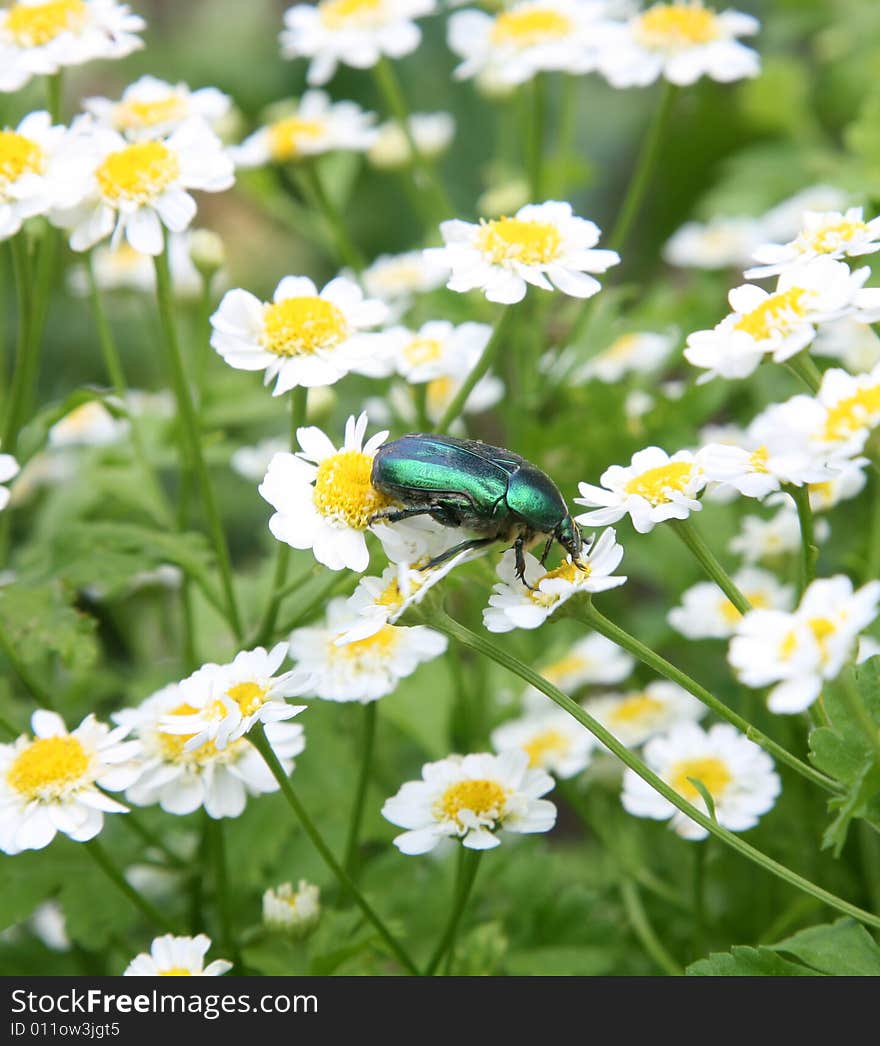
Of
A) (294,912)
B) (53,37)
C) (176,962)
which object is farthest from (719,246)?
(176,962)

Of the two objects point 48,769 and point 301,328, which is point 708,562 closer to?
point 301,328

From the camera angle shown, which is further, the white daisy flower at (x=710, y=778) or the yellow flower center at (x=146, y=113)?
the yellow flower center at (x=146, y=113)

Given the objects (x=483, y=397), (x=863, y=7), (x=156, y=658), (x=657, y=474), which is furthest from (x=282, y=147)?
(x=863, y=7)

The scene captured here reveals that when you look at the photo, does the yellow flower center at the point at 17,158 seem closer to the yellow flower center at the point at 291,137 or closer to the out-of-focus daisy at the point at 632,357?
the yellow flower center at the point at 291,137

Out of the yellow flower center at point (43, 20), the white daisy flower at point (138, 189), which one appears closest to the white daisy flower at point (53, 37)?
the yellow flower center at point (43, 20)

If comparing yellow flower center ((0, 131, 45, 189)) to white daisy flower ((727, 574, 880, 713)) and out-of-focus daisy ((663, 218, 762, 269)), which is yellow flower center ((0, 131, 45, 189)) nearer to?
white daisy flower ((727, 574, 880, 713))
